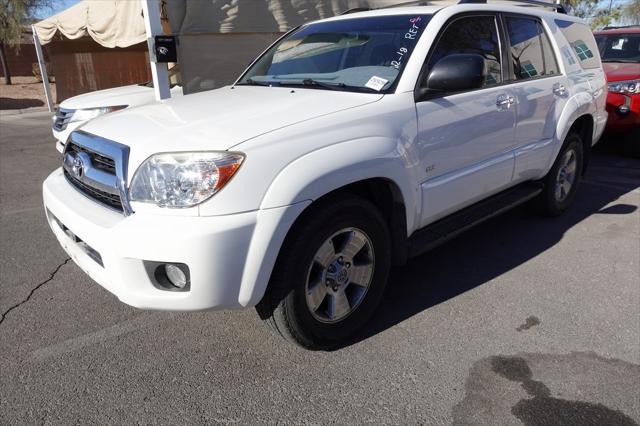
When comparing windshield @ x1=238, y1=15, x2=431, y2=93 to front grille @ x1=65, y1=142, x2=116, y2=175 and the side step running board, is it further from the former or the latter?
front grille @ x1=65, y1=142, x2=116, y2=175

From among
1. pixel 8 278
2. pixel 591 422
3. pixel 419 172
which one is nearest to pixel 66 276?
pixel 8 278

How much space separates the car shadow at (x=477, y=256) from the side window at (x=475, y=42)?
137 centimetres

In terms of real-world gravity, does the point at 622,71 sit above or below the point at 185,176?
below

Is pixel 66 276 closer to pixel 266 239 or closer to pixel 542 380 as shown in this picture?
pixel 266 239

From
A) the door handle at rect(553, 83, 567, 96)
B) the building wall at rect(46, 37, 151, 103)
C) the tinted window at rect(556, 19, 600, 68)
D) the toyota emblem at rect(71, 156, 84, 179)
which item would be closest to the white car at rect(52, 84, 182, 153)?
the toyota emblem at rect(71, 156, 84, 179)

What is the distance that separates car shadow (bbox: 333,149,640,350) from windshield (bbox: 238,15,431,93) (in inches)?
55.1

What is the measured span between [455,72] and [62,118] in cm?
570

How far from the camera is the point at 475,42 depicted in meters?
3.57

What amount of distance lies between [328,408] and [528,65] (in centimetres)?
315

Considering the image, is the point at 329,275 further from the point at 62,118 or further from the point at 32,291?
the point at 62,118

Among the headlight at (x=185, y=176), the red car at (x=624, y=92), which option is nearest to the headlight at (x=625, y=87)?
the red car at (x=624, y=92)

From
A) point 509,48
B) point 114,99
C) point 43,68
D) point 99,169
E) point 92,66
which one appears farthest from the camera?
point 92,66

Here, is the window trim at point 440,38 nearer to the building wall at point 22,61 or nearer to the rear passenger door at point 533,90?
the rear passenger door at point 533,90

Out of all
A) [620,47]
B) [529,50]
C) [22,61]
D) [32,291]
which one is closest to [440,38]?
[529,50]
